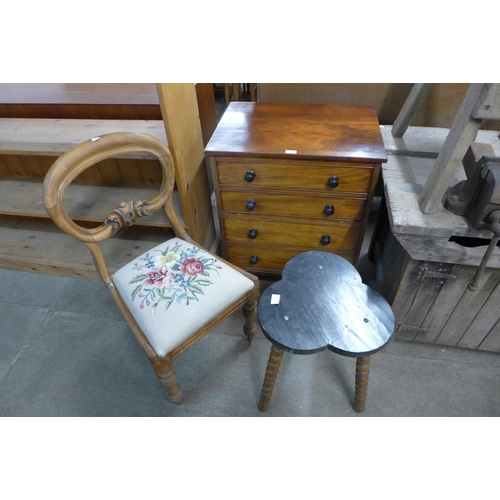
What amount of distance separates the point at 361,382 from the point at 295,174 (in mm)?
854

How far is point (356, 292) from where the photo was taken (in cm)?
114

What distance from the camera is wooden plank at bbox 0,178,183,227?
1.64 m

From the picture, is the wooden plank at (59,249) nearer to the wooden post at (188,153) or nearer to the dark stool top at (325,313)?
the wooden post at (188,153)

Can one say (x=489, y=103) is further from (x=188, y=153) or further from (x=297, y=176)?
(x=188, y=153)

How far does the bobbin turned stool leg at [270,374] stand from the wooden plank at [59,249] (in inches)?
41.0

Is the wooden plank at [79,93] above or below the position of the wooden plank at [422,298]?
above

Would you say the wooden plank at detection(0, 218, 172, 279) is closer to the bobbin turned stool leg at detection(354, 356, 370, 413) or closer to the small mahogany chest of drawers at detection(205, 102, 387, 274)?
the small mahogany chest of drawers at detection(205, 102, 387, 274)

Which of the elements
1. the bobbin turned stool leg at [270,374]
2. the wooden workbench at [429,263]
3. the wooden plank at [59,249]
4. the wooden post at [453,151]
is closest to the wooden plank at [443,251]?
the wooden workbench at [429,263]

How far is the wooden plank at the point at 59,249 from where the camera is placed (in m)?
1.86

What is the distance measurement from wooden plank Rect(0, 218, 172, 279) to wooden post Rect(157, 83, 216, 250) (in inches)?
13.0

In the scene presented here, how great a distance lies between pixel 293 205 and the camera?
4.73 ft

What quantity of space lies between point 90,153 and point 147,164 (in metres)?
0.67

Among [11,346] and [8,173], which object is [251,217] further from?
[8,173]

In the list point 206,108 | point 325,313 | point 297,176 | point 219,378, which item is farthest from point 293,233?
point 206,108
